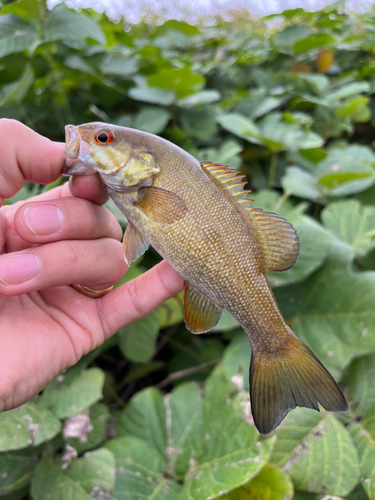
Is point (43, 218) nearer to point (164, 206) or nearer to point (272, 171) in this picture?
point (164, 206)

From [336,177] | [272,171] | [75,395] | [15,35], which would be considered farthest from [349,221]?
[15,35]

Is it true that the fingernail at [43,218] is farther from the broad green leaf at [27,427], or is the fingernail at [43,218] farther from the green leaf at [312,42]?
the green leaf at [312,42]

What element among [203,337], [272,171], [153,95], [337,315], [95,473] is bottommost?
[203,337]

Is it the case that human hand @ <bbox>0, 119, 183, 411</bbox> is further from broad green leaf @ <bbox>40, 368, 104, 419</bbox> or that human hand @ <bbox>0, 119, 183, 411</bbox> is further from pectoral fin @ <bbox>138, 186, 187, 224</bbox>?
broad green leaf @ <bbox>40, 368, 104, 419</bbox>

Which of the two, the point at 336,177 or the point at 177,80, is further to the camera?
the point at 177,80

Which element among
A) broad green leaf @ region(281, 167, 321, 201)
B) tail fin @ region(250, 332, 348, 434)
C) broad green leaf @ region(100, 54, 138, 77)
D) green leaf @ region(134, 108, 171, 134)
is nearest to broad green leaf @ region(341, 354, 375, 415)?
tail fin @ region(250, 332, 348, 434)

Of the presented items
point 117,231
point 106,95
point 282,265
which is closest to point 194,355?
point 117,231

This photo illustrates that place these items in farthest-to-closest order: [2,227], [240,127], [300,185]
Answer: [240,127] < [300,185] < [2,227]
